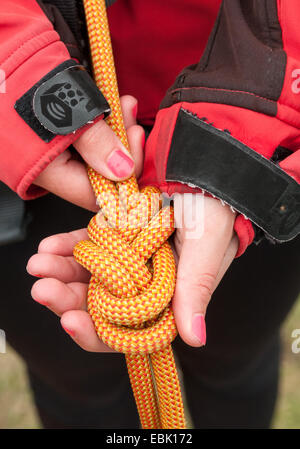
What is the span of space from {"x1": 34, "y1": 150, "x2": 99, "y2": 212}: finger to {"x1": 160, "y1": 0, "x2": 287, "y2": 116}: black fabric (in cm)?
15

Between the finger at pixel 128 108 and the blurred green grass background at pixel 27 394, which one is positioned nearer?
the finger at pixel 128 108

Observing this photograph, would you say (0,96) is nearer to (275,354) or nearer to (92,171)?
(92,171)

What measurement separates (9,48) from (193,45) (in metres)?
0.26

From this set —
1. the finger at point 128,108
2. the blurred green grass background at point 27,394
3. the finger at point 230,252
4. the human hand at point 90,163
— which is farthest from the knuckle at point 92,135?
the blurred green grass background at point 27,394

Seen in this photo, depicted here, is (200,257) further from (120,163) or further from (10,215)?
(10,215)

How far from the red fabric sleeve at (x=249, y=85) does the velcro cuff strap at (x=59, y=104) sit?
0.10 m

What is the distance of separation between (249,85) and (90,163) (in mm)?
200

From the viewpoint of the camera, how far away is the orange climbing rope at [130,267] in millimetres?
450

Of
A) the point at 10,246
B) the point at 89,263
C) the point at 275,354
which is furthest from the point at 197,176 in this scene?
the point at 275,354

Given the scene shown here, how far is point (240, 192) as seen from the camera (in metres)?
0.45

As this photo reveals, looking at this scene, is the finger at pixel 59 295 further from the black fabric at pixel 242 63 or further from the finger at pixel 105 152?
the black fabric at pixel 242 63

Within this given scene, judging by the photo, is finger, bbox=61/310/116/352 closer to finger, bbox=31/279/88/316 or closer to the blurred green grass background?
finger, bbox=31/279/88/316

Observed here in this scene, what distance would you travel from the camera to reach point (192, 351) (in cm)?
74

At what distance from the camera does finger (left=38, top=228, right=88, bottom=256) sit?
1.68 feet
